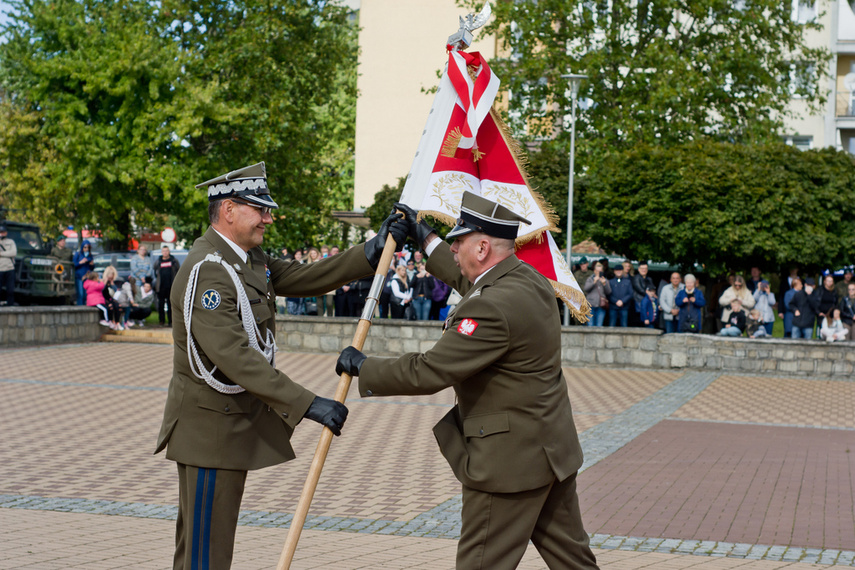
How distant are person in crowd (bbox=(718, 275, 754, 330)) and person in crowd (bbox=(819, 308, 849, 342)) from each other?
1729mm

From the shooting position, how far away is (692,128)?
32062mm

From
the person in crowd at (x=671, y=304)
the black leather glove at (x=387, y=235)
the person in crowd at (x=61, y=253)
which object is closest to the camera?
the black leather glove at (x=387, y=235)

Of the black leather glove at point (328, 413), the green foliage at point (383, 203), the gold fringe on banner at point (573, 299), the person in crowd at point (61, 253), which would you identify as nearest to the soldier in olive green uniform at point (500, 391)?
the black leather glove at point (328, 413)

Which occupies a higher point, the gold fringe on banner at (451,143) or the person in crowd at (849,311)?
the gold fringe on banner at (451,143)

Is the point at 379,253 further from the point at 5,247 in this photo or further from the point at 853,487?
the point at 5,247

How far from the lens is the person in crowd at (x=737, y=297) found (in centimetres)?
2008

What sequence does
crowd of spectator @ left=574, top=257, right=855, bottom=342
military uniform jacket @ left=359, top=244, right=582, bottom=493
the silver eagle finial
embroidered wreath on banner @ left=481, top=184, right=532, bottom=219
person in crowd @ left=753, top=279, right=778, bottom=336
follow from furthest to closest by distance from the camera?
person in crowd @ left=753, top=279, right=778, bottom=336, crowd of spectator @ left=574, top=257, right=855, bottom=342, embroidered wreath on banner @ left=481, top=184, right=532, bottom=219, the silver eagle finial, military uniform jacket @ left=359, top=244, right=582, bottom=493

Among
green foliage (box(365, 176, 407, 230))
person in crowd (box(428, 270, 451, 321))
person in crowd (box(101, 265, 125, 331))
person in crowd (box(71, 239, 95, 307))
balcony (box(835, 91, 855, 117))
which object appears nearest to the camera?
person in crowd (box(428, 270, 451, 321))

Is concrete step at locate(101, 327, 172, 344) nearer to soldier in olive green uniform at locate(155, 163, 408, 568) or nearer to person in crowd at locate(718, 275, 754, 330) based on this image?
person in crowd at locate(718, 275, 754, 330)

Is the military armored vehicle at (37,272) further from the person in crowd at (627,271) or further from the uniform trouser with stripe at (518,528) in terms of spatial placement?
the uniform trouser with stripe at (518,528)

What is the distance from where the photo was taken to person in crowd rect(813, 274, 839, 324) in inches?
788

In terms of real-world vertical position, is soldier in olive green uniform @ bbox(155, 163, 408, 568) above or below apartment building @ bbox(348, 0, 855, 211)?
below

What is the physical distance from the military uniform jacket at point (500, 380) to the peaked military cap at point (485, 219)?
0.15 meters

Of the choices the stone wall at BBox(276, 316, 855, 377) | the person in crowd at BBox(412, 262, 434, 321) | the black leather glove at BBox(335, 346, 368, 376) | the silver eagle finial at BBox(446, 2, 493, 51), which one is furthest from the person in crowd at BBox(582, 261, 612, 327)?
the black leather glove at BBox(335, 346, 368, 376)
